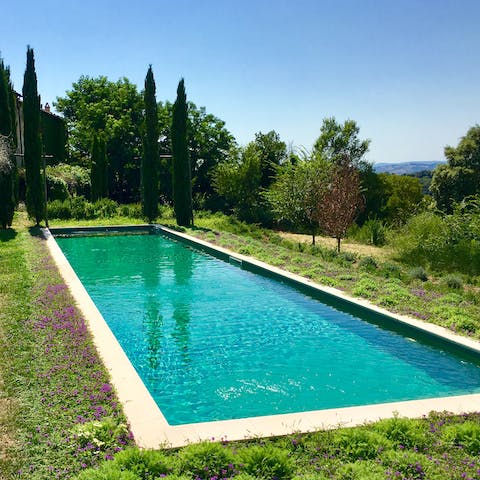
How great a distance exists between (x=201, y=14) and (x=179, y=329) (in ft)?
33.1

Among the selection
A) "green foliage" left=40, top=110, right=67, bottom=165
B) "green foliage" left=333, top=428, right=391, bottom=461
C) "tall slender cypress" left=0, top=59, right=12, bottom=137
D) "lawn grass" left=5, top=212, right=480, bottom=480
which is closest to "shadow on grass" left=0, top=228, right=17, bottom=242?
"tall slender cypress" left=0, top=59, right=12, bottom=137

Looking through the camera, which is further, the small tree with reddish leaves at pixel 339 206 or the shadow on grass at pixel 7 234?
the shadow on grass at pixel 7 234

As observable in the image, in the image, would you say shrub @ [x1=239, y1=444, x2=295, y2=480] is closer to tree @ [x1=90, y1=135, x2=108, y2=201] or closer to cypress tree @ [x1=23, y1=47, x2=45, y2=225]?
cypress tree @ [x1=23, y1=47, x2=45, y2=225]

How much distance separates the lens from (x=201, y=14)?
1463 cm

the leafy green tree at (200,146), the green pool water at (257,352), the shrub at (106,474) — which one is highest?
the leafy green tree at (200,146)

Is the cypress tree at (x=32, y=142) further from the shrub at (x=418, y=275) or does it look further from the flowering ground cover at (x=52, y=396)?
the shrub at (x=418, y=275)

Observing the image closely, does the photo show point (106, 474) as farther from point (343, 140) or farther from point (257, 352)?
point (343, 140)

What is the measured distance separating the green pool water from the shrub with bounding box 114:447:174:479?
171cm

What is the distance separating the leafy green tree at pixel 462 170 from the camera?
32562 mm

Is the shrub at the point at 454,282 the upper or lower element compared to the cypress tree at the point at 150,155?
lower

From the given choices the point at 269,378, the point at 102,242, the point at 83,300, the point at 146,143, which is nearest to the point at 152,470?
the point at 269,378

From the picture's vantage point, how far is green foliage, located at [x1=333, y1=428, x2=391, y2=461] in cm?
423

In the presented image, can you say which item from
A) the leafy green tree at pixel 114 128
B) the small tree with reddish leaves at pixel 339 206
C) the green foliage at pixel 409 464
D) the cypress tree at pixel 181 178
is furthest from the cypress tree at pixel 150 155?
the green foliage at pixel 409 464

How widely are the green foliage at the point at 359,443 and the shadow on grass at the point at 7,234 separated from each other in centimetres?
1581
